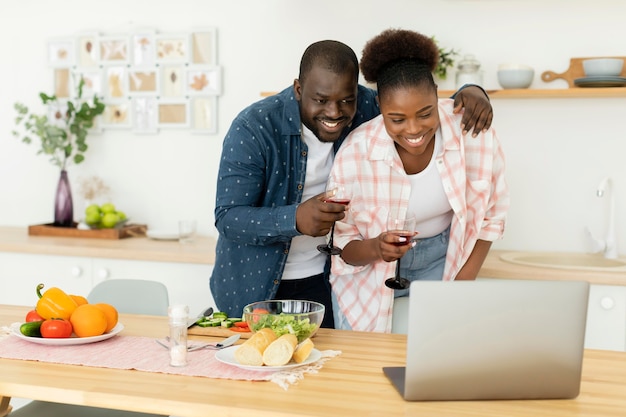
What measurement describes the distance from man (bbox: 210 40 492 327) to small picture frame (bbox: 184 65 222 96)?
51.6 inches

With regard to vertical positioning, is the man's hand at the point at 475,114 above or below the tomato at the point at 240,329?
above

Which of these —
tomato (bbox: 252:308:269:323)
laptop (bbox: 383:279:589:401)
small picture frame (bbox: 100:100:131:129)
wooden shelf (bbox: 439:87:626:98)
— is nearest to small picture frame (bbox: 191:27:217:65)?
small picture frame (bbox: 100:100:131:129)

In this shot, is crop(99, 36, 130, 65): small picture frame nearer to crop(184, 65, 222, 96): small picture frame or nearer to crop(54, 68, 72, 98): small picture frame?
crop(54, 68, 72, 98): small picture frame

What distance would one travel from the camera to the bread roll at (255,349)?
1.61 m

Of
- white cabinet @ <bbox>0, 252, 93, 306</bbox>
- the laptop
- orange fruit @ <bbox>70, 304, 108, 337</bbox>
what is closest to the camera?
the laptop

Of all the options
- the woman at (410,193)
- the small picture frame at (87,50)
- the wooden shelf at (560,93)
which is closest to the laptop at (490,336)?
the woman at (410,193)

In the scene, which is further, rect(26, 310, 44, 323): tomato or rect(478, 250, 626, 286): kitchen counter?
rect(478, 250, 626, 286): kitchen counter

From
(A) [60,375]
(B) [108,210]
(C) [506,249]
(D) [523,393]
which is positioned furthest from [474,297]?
(B) [108,210]

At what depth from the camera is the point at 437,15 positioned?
338 centimetres

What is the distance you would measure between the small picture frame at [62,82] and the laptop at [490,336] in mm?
2980

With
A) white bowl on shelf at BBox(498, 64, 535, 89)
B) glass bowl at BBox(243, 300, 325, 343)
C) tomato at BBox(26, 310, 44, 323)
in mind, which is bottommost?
tomato at BBox(26, 310, 44, 323)

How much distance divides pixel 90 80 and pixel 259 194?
1.91 metres

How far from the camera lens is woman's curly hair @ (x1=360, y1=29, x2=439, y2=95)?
213cm

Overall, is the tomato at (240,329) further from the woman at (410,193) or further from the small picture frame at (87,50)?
the small picture frame at (87,50)
